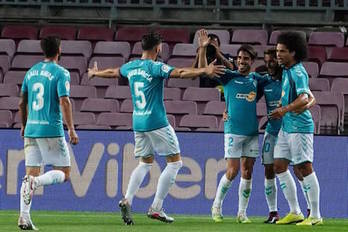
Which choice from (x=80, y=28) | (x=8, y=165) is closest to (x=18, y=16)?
(x=80, y=28)

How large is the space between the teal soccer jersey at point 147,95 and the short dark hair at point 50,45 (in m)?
1.04

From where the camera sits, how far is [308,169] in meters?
14.7

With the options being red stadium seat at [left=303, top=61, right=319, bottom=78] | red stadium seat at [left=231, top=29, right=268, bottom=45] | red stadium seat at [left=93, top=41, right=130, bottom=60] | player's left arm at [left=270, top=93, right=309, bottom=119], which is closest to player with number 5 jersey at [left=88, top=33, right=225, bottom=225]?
player's left arm at [left=270, top=93, right=309, bottom=119]

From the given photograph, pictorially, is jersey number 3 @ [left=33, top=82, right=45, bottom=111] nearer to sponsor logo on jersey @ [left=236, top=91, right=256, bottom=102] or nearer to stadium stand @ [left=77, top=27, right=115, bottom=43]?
sponsor logo on jersey @ [left=236, top=91, right=256, bottom=102]

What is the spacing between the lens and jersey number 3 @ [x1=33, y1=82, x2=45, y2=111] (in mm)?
14234

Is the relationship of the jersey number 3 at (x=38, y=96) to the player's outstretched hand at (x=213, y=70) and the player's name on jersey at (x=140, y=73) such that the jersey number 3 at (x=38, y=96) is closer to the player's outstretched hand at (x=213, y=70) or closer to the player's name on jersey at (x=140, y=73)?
the player's name on jersey at (x=140, y=73)

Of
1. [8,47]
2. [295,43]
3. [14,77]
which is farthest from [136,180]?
[8,47]

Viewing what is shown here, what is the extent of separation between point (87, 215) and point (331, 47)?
24.2 feet

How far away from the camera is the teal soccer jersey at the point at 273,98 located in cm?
1530

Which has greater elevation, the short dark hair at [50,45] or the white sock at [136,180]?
the short dark hair at [50,45]

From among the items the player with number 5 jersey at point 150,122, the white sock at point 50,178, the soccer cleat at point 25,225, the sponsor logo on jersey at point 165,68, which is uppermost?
the sponsor logo on jersey at point 165,68

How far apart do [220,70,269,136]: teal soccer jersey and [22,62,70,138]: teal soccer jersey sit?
2.09 meters

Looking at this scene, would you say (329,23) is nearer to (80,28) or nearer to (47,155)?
(80,28)

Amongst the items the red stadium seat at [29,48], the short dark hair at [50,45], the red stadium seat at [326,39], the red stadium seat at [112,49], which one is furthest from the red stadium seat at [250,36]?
the short dark hair at [50,45]
